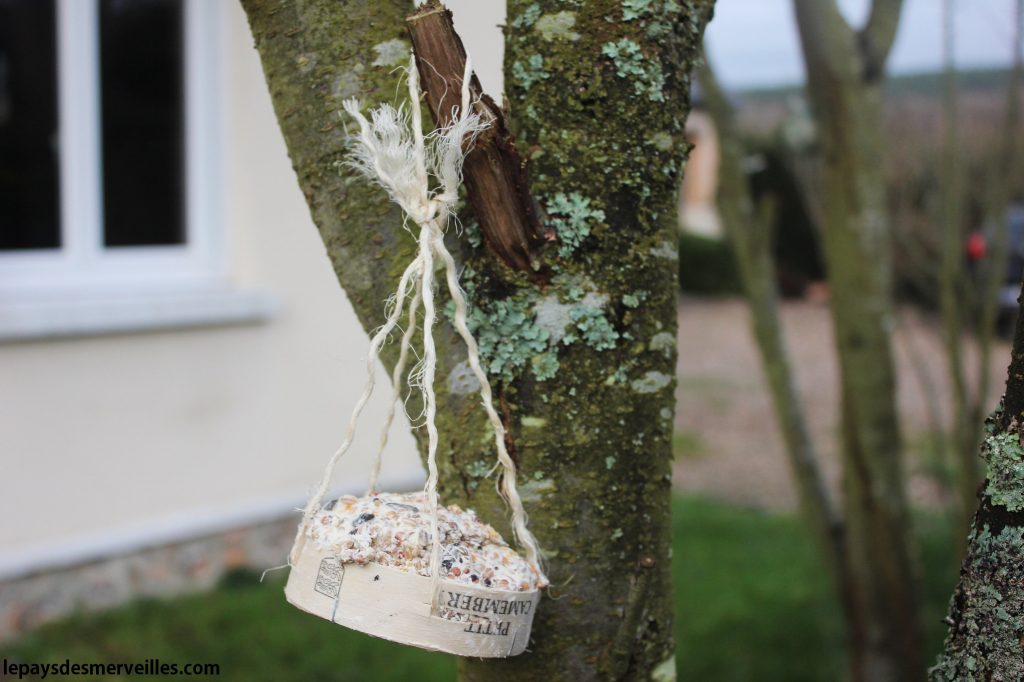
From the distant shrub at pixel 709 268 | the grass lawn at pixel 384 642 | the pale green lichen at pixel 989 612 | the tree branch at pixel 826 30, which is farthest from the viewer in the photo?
the distant shrub at pixel 709 268

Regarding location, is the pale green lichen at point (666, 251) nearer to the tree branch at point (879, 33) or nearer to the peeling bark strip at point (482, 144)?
the peeling bark strip at point (482, 144)

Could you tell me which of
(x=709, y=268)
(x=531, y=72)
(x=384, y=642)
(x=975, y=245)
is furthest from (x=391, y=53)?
(x=709, y=268)

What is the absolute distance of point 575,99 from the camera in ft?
3.64

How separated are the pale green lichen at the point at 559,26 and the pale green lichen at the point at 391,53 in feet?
0.54

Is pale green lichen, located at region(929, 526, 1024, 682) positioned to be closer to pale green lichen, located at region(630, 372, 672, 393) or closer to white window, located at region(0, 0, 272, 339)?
pale green lichen, located at region(630, 372, 672, 393)

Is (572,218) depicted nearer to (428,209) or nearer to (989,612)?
(428,209)

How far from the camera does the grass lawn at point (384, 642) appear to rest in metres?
3.50

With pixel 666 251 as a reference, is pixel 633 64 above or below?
above

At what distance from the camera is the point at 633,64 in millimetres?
1108

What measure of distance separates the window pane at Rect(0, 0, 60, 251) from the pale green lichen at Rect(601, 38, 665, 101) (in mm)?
3489

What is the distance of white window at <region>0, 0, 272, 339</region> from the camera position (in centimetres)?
384

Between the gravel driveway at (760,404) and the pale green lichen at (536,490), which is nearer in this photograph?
the pale green lichen at (536,490)

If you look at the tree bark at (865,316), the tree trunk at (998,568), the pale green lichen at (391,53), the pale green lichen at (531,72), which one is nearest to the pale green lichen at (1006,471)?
the tree trunk at (998,568)

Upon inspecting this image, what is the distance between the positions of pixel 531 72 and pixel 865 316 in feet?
6.81
